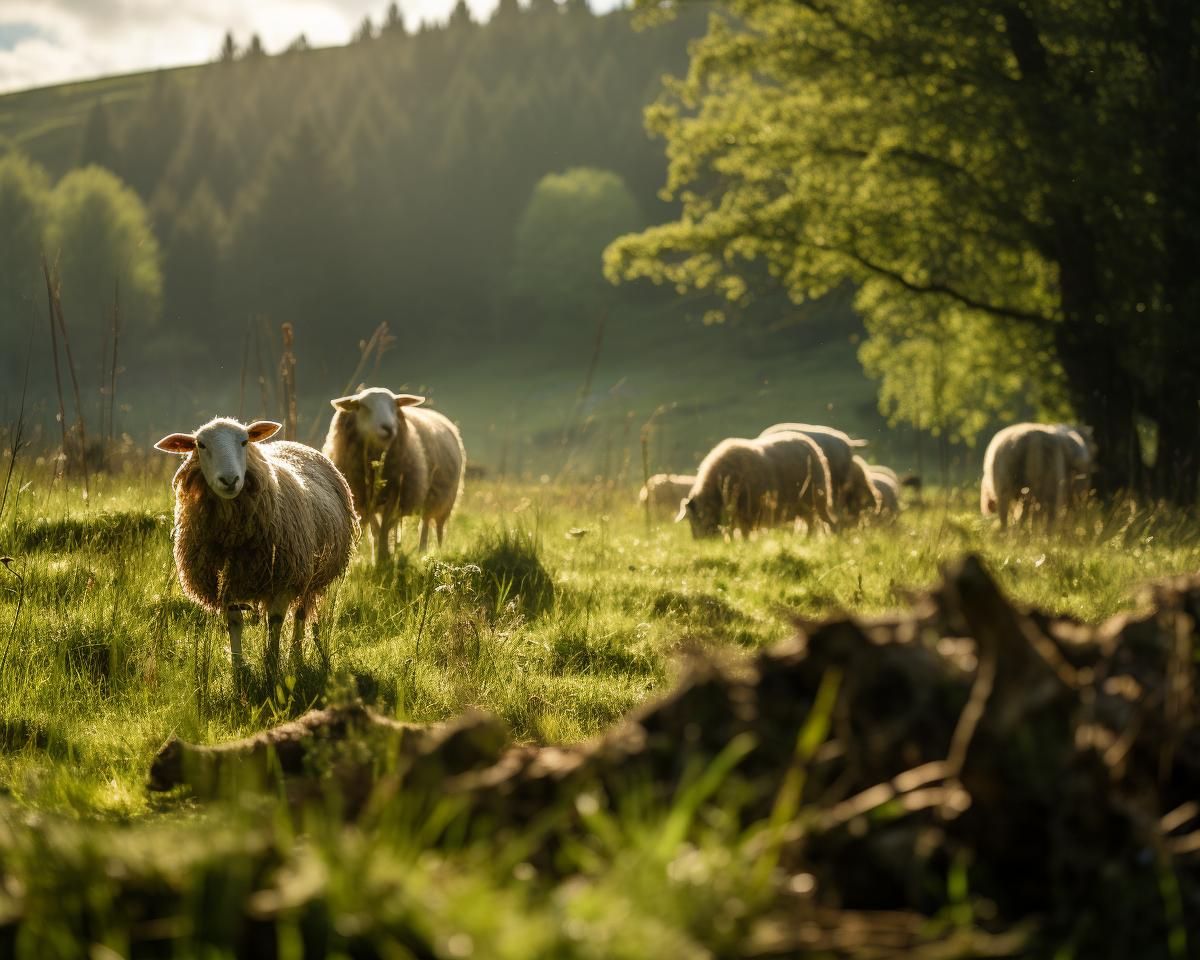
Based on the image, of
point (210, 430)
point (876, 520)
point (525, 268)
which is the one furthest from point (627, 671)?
point (525, 268)

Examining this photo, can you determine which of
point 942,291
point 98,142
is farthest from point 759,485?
point 98,142

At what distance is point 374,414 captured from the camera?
8.76m

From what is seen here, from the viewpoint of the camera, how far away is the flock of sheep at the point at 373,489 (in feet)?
18.3

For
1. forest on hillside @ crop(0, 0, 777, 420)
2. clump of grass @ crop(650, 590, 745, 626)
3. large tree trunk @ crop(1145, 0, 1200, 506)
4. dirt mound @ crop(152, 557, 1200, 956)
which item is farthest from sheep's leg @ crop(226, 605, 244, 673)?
forest on hillside @ crop(0, 0, 777, 420)

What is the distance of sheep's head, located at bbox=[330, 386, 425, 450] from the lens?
8734mm

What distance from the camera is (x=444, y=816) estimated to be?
1688mm

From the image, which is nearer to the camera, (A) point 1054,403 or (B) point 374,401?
(B) point 374,401

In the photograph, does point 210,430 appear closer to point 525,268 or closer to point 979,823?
point 979,823

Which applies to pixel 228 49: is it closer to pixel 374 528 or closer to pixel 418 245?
pixel 418 245

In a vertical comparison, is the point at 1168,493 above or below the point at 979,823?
below

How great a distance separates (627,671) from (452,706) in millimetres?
1225

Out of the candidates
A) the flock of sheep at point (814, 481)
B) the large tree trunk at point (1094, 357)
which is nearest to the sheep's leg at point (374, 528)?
the flock of sheep at point (814, 481)

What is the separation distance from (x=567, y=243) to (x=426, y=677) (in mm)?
71866

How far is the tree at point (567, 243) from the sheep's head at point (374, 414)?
64.7 meters
